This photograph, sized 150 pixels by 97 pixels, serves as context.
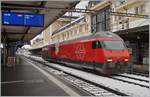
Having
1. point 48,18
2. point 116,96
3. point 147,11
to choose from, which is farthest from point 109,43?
point 147,11

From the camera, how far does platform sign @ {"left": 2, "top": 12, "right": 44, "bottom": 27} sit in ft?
66.7

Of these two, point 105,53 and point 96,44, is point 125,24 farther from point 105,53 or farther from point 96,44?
point 105,53

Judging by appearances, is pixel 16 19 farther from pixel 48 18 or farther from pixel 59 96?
pixel 59 96

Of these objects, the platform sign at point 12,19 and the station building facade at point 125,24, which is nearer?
the platform sign at point 12,19

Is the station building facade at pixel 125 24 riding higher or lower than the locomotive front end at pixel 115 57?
higher

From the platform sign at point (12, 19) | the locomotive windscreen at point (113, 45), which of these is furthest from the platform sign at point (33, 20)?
the locomotive windscreen at point (113, 45)

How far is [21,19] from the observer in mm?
20891

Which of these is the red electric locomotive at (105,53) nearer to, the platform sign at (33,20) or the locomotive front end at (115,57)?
the locomotive front end at (115,57)

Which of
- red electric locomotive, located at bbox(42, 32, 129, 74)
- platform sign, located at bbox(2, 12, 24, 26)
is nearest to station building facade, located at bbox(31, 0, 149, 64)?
red electric locomotive, located at bbox(42, 32, 129, 74)

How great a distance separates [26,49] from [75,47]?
115865 mm

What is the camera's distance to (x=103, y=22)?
52.2m

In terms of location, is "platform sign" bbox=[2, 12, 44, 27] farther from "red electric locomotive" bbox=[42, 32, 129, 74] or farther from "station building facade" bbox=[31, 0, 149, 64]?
"station building facade" bbox=[31, 0, 149, 64]

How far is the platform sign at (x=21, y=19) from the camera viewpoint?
2032 centimetres

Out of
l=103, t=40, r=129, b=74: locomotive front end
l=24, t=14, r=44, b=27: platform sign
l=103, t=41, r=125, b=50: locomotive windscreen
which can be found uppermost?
l=24, t=14, r=44, b=27: platform sign
